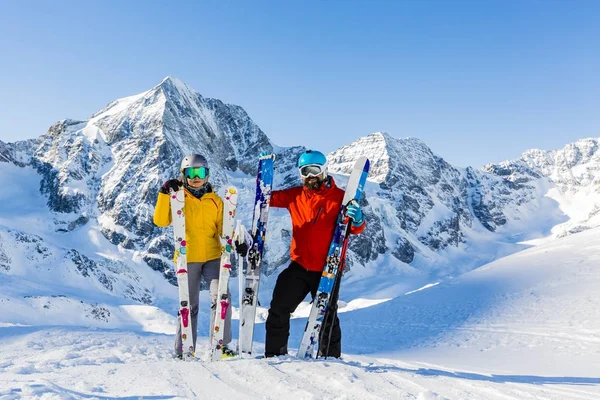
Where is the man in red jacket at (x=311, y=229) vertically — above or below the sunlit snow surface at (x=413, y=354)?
above

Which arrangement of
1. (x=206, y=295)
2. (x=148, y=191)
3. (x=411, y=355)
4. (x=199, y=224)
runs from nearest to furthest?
1. (x=199, y=224)
2. (x=411, y=355)
3. (x=206, y=295)
4. (x=148, y=191)

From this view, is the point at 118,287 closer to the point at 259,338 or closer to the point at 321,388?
the point at 259,338

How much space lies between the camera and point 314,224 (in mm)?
6516

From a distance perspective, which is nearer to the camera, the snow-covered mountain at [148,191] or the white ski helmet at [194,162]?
the white ski helmet at [194,162]

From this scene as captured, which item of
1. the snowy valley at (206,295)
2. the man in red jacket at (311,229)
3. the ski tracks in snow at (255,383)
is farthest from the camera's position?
the man in red jacket at (311,229)

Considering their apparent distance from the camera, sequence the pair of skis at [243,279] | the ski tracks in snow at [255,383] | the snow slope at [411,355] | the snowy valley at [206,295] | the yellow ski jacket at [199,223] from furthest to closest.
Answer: the yellow ski jacket at [199,223], the pair of skis at [243,279], the snowy valley at [206,295], the snow slope at [411,355], the ski tracks in snow at [255,383]

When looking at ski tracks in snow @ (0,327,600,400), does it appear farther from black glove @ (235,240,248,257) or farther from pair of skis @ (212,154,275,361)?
black glove @ (235,240,248,257)

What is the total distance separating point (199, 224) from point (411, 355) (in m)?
7.10

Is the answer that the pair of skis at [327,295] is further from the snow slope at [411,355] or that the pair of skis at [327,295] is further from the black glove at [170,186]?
the black glove at [170,186]

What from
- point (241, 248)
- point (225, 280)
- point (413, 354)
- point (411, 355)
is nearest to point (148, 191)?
point (413, 354)

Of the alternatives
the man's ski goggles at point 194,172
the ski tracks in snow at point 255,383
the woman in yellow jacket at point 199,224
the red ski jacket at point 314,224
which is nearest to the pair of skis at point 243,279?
the woman in yellow jacket at point 199,224

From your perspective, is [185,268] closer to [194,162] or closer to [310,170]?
[194,162]

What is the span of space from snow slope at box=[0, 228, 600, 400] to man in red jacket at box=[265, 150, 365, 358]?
867mm

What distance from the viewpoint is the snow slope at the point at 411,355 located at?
434 cm
